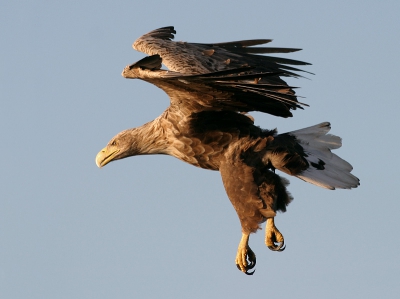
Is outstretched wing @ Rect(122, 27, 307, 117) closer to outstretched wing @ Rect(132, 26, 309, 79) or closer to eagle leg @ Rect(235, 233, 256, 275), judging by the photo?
outstretched wing @ Rect(132, 26, 309, 79)

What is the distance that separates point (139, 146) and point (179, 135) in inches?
20.0

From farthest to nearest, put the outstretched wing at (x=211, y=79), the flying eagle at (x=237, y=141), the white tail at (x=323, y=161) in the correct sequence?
1. the white tail at (x=323, y=161)
2. the flying eagle at (x=237, y=141)
3. the outstretched wing at (x=211, y=79)

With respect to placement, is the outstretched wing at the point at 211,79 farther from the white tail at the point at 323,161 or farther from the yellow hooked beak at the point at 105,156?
the yellow hooked beak at the point at 105,156

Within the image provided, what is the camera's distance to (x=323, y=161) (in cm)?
898

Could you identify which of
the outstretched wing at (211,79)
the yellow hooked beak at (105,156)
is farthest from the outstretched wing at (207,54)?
the yellow hooked beak at (105,156)

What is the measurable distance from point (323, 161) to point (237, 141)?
0.98m

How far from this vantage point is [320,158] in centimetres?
901

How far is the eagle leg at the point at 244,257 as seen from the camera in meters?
8.53

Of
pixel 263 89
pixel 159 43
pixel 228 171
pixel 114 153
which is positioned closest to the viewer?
pixel 263 89

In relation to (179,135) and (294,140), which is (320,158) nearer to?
(294,140)

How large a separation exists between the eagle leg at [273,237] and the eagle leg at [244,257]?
8.1 inches

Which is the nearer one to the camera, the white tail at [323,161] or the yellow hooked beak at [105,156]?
the white tail at [323,161]

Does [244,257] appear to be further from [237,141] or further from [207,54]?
[207,54]

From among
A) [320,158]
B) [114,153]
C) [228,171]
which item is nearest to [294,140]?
[320,158]
